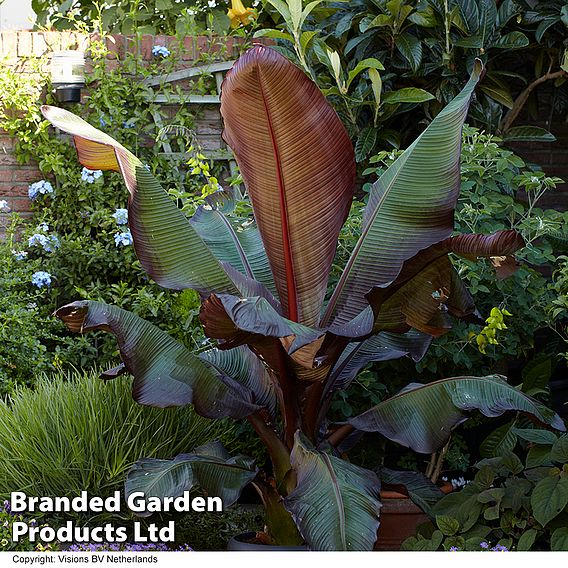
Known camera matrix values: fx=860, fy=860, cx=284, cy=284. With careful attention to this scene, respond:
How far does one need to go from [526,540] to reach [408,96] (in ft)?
8.28

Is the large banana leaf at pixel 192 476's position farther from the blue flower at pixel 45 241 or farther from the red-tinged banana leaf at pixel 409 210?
the blue flower at pixel 45 241

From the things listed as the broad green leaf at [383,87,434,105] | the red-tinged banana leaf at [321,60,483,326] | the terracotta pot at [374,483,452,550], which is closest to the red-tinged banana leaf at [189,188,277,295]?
the red-tinged banana leaf at [321,60,483,326]

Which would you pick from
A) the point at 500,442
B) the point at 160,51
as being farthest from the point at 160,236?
the point at 160,51

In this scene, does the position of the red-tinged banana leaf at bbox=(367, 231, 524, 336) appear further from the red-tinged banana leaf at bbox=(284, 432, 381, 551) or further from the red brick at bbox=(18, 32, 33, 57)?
the red brick at bbox=(18, 32, 33, 57)

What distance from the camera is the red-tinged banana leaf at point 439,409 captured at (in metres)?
2.63

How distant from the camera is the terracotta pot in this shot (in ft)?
10.4

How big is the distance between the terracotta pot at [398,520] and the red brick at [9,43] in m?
3.35

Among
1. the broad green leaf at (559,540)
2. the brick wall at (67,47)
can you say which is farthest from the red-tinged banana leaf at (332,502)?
the brick wall at (67,47)

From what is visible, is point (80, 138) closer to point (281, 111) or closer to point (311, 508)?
point (281, 111)

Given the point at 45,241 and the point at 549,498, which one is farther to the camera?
the point at 45,241

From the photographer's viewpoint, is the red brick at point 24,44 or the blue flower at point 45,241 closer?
the blue flower at point 45,241

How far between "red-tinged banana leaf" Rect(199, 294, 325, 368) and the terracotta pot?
0.98 m

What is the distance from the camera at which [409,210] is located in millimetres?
2678

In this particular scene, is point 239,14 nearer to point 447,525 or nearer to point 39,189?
point 39,189
